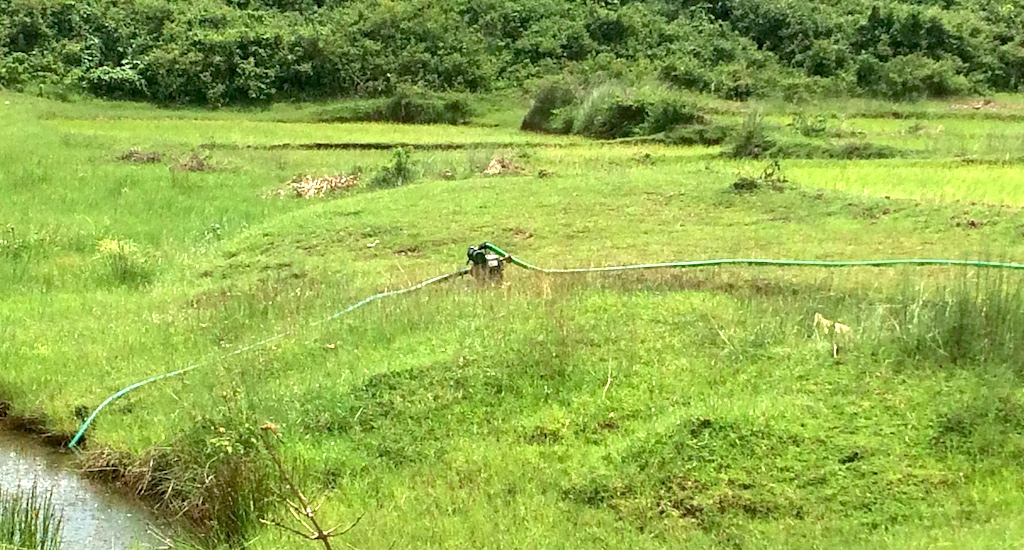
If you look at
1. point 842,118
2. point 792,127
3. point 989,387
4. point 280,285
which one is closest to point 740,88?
point 842,118

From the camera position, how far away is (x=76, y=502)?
4824 millimetres

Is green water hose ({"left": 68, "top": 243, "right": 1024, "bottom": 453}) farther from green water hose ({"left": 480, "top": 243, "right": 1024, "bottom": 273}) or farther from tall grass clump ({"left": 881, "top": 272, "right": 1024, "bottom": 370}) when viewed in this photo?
tall grass clump ({"left": 881, "top": 272, "right": 1024, "bottom": 370})

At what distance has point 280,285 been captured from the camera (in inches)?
283

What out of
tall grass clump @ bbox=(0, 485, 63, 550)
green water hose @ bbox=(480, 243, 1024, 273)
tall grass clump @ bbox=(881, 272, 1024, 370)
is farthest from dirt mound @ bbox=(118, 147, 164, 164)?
tall grass clump @ bbox=(881, 272, 1024, 370)

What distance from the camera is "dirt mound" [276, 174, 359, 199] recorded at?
37.7 ft

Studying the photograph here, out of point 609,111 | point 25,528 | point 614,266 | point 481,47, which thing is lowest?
point 25,528

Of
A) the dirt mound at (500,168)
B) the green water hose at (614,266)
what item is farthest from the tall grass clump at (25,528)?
the dirt mound at (500,168)

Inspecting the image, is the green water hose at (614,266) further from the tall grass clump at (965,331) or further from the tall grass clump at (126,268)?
the tall grass clump at (126,268)

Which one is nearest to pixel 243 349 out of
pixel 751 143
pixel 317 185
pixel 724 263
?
pixel 724 263

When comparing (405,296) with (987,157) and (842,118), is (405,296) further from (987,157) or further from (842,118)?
(842,118)

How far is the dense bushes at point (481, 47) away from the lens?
22359 mm

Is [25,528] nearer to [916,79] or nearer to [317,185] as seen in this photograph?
[317,185]

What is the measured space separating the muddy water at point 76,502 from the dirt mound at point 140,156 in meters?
8.40

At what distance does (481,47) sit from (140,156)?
12.5 m
